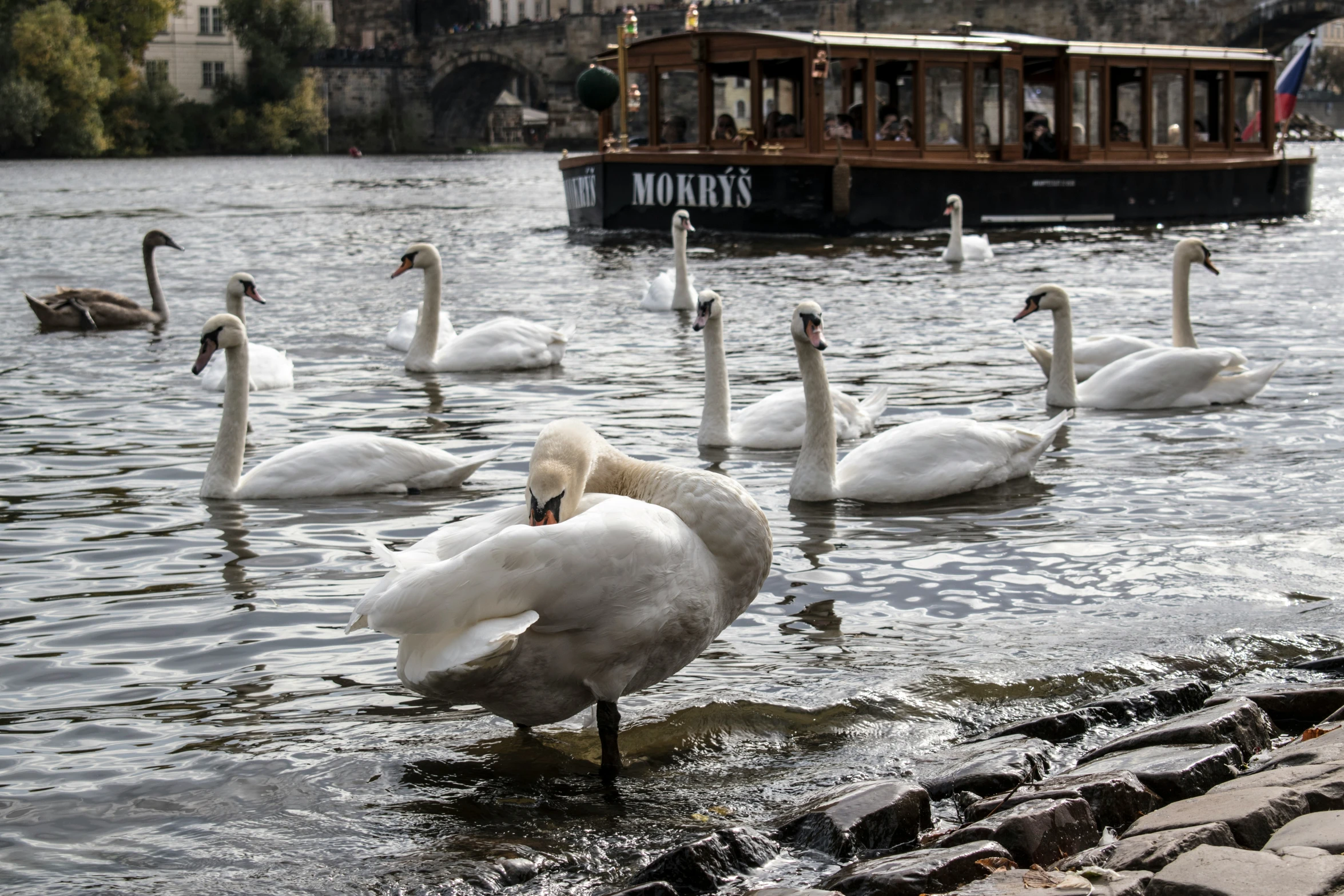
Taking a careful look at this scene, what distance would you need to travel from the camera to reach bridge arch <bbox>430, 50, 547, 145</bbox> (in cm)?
8869

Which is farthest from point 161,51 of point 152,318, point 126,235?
point 152,318

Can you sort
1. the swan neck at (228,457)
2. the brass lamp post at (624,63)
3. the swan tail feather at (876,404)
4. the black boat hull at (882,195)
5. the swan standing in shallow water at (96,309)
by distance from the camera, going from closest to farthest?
the swan neck at (228,457), the swan tail feather at (876,404), the swan standing in shallow water at (96,309), the black boat hull at (882,195), the brass lamp post at (624,63)

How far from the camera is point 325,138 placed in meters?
84.4

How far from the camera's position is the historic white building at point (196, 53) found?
3332 inches

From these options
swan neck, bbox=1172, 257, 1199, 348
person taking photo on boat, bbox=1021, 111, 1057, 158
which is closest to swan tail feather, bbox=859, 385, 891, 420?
swan neck, bbox=1172, 257, 1199, 348

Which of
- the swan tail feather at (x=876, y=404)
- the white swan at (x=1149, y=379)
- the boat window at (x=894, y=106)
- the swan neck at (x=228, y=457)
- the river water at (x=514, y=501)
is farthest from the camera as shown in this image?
the boat window at (x=894, y=106)

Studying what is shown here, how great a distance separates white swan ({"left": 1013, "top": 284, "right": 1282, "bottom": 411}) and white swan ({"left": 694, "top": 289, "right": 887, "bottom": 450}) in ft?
4.64

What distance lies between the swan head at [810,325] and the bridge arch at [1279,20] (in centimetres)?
4764

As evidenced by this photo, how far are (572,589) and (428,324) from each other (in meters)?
7.62

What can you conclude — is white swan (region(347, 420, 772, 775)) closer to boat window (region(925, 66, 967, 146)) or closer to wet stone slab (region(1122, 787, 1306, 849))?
wet stone slab (region(1122, 787, 1306, 849))

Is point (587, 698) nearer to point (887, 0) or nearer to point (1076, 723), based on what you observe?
point (1076, 723)

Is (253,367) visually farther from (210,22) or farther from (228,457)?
(210,22)

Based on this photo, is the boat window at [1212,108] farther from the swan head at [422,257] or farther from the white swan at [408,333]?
the swan head at [422,257]

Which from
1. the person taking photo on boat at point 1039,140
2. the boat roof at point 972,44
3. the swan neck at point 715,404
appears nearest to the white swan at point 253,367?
the swan neck at point 715,404
